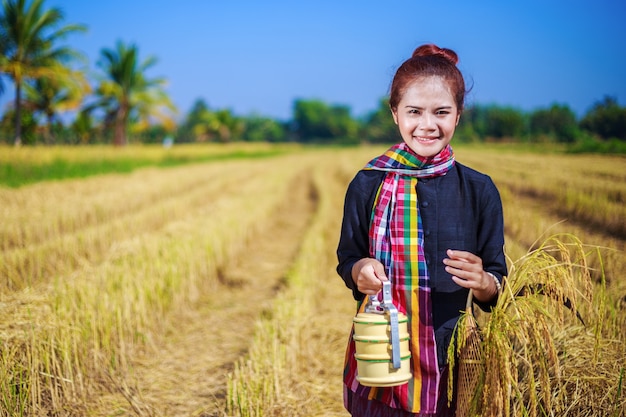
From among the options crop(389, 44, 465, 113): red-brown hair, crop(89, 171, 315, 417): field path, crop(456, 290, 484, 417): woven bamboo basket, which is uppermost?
crop(389, 44, 465, 113): red-brown hair

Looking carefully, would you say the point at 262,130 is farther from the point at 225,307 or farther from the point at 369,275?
the point at 369,275

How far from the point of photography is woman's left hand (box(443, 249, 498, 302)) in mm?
1689

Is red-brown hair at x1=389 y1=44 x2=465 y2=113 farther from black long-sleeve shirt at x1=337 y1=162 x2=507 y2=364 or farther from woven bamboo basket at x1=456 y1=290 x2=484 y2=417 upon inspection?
woven bamboo basket at x1=456 y1=290 x2=484 y2=417

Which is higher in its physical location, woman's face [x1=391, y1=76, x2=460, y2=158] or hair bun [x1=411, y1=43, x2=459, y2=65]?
hair bun [x1=411, y1=43, x2=459, y2=65]

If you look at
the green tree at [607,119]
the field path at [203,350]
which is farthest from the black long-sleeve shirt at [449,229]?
the green tree at [607,119]

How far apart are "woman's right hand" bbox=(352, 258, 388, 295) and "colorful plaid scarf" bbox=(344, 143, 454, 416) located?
10cm

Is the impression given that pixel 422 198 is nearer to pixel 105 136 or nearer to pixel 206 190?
pixel 206 190

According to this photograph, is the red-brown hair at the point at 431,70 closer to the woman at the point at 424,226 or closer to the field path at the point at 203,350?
the woman at the point at 424,226

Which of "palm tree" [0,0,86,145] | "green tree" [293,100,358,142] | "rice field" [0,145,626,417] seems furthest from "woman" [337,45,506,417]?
"green tree" [293,100,358,142]

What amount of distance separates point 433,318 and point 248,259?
6796mm

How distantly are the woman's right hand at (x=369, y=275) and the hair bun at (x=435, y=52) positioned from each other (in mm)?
734

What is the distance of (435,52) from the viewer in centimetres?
183

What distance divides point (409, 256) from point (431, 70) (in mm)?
637

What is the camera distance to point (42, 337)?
139 inches
